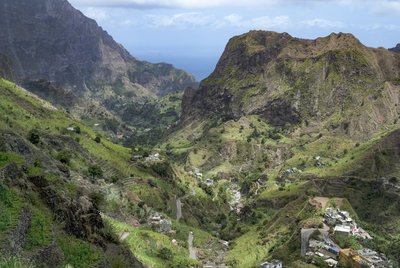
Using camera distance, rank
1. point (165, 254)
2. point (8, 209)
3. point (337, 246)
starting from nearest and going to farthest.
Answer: point (8, 209), point (337, 246), point (165, 254)

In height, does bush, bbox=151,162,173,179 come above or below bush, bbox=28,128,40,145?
below

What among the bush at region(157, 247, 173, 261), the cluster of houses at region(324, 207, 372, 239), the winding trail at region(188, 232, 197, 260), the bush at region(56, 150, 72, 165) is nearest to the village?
the cluster of houses at region(324, 207, 372, 239)

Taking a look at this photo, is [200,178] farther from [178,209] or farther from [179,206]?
[178,209]

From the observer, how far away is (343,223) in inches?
3674

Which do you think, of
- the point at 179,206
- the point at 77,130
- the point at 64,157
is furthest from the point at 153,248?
the point at 77,130

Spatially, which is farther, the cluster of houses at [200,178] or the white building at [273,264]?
the cluster of houses at [200,178]

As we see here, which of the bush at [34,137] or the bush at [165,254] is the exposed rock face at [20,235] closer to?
the bush at [165,254]

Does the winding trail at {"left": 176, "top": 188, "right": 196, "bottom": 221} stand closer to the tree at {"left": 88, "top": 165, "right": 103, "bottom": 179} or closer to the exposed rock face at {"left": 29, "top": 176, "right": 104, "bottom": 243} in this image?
the tree at {"left": 88, "top": 165, "right": 103, "bottom": 179}

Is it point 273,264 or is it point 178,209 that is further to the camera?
point 178,209

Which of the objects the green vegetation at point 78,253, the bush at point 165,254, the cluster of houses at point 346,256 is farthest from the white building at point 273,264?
the green vegetation at point 78,253

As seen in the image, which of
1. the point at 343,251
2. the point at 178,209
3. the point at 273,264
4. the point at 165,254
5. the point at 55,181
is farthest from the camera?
the point at 178,209

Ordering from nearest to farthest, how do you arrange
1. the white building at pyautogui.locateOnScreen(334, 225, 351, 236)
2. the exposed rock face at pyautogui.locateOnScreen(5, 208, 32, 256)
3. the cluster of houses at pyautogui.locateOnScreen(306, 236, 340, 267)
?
the exposed rock face at pyautogui.locateOnScreen(5, 208, 32, 256), the cluster of houses at pyautogui.locateOnScreen(306, 236, 340, 267), the white building at pyautogui.locateOnScreen(334, 225, 351, 236)

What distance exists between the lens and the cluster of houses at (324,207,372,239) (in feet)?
292

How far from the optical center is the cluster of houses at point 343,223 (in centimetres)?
8906
